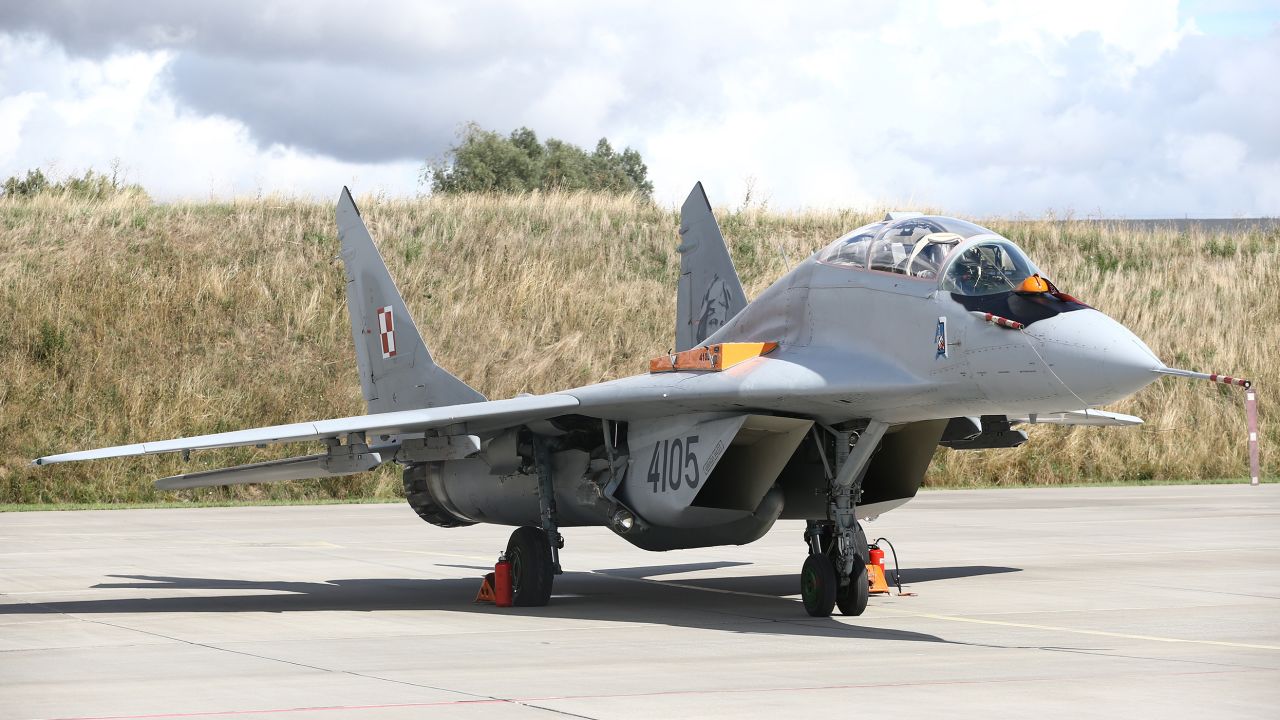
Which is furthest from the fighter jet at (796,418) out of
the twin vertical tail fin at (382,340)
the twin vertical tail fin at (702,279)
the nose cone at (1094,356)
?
the twin vertical tail fin at (702,279)

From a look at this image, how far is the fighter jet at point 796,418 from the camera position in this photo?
9906 millimetres

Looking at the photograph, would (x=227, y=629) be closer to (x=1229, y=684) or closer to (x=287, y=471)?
(x=287, y=471)

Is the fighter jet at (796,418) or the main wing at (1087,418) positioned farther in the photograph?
the main wing at (1087,418)

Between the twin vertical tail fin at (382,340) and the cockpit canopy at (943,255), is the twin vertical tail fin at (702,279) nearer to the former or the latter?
the twin vertical tail fin at (382,340)

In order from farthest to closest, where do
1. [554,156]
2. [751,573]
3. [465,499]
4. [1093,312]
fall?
[554,156], [751,573], [465,499], [1093,312]

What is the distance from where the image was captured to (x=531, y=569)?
12422 millimetres

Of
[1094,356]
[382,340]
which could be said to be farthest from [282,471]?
[1094,356]

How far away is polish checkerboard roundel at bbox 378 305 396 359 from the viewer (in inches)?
596

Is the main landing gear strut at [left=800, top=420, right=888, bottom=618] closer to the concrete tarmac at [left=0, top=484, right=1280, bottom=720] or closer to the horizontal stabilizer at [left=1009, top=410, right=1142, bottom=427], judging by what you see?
the concrete tarmac at [left=0, top=484, right=1280, bottom=720]

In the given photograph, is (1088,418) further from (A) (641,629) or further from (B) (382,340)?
(B) (382,340)

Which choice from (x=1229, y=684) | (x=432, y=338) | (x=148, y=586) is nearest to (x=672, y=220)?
(x=432, y=338)

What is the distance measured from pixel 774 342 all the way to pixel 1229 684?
5.11 meters

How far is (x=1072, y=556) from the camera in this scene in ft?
52.8

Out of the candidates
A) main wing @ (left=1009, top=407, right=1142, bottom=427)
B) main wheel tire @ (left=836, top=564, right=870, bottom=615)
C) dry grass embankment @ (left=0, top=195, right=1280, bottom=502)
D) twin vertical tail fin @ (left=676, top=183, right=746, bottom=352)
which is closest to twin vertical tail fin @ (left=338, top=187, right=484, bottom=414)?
twin vertical tail fin @ (left=676, top=183, right=746, bottom=352)
